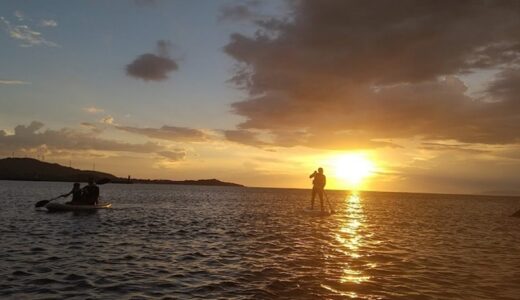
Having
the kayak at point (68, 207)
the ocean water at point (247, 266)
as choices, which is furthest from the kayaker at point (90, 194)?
the ocean water at point (247, 266)

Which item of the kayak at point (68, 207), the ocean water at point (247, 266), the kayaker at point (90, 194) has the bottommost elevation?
the ocean water at point (247, 266)

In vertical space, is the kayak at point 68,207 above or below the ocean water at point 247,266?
above

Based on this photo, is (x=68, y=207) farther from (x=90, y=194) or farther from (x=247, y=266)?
(x=247, y=266)

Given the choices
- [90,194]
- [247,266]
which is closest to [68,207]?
[90,194]

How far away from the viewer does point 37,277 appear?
15.1 metres

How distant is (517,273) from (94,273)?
1599cm

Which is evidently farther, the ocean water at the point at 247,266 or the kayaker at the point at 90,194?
the kayaker at the point at 90,194

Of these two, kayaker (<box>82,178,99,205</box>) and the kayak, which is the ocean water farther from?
kayaker (<box>82,178,99,205</box>)

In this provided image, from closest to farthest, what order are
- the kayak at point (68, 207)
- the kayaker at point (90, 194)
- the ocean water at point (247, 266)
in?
the ocean water at point (247, 266), the kayak at point (68, 207), the kayaker at point (90, 194)

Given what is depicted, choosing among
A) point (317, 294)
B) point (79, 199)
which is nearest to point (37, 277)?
point (317, 294)

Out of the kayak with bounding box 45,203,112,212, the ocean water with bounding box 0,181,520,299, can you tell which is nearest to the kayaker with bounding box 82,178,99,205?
the kayak with bounding box 45,203,112,212

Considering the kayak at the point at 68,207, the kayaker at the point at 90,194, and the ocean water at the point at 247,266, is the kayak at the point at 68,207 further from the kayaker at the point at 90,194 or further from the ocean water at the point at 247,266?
the ocean water at the point at 247,266

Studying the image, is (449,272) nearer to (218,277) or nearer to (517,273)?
(517,273)

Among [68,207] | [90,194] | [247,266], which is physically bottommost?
[247,266]
